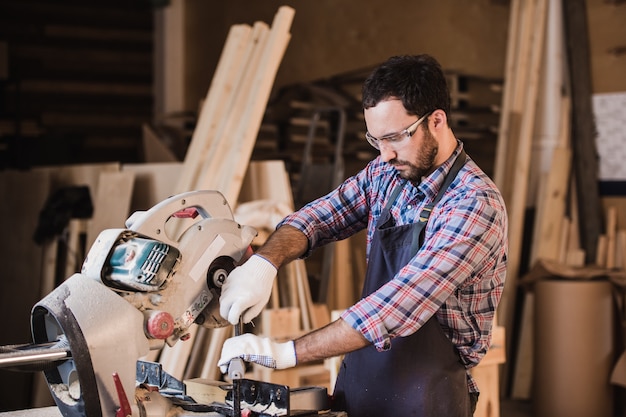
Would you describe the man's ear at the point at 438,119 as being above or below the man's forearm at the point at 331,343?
above

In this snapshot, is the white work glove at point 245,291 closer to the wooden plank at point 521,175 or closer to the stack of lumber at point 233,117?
the stack of lumber at point 233,117

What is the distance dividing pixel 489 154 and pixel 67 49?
13.4 feet

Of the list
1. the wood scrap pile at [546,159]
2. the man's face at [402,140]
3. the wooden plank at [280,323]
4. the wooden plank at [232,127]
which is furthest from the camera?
the wood scrap pile at [546,159]

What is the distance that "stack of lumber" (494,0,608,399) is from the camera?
5.44 meters

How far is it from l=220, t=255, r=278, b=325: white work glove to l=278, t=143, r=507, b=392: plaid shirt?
8.7 inches

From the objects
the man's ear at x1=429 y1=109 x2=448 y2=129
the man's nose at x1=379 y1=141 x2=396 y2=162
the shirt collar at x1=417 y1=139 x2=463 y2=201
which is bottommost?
the shirt collar at x1=417 y1=139 x2=463 y2=201

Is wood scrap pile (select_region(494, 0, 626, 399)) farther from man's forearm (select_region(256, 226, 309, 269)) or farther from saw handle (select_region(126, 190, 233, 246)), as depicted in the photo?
saw handle (select_region(126, 190, 233, 246))

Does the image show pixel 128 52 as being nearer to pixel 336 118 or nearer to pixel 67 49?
pixel 67 49

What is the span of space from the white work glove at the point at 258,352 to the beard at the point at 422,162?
538mm

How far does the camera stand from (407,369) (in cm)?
222

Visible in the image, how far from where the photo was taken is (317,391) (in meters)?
2.17

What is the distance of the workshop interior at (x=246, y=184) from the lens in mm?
1977

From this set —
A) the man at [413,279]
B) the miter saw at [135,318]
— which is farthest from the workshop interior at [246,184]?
the man at [413,279]

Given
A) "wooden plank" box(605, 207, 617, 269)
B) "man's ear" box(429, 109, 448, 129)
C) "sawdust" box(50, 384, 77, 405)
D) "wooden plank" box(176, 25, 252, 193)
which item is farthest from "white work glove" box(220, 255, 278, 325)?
"wooden plank" box(605, 207, 617, 269)
